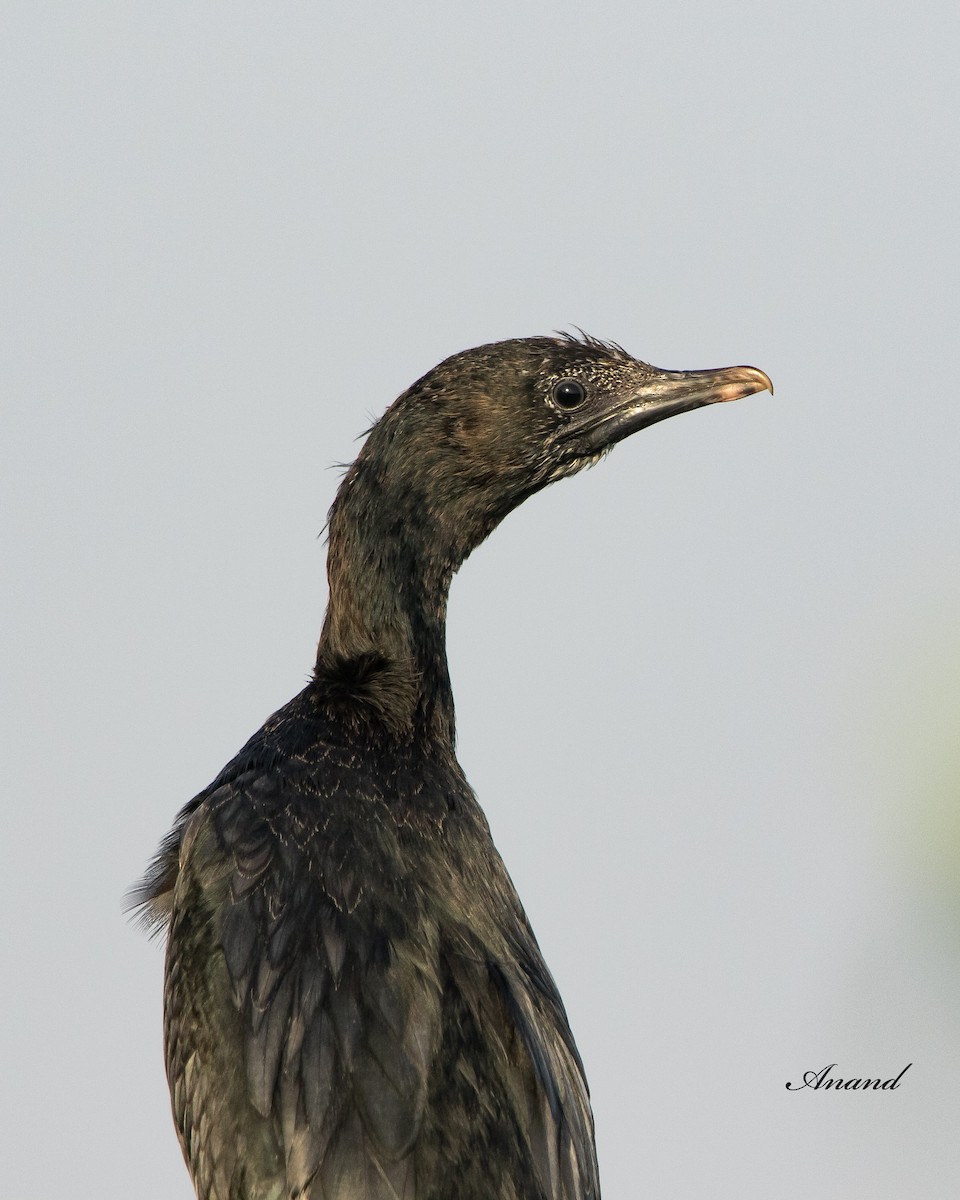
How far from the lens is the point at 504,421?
6672 millimetres

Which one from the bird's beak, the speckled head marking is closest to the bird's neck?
the speckled head marking

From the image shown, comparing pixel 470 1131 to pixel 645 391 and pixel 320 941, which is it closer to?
pixel 320 941

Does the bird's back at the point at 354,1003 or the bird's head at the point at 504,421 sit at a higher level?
the bird's head at the point at 504,421

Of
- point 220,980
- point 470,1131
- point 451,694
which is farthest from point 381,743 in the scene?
point 470,1131

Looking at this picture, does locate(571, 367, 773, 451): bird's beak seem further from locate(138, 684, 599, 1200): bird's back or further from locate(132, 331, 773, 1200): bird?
locate(138, 684, 599, 1200): bird's back

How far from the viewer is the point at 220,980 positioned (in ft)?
19.4

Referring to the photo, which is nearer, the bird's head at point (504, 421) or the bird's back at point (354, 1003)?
the bird's back at point (354, 1003)

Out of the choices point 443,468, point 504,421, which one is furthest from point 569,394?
point 443,468

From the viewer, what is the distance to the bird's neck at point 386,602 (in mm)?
6676

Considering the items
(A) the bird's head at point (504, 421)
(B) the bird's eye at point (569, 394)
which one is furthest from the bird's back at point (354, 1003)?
(B) the bird's eye at point (569, 394)

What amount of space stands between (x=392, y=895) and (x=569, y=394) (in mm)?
1904

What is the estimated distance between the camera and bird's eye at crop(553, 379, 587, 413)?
22.2ft

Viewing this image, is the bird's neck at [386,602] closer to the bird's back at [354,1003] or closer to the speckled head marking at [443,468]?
the speckled head marking at [443,468]

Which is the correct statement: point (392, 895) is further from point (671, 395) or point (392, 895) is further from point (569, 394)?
point (671, 395)
